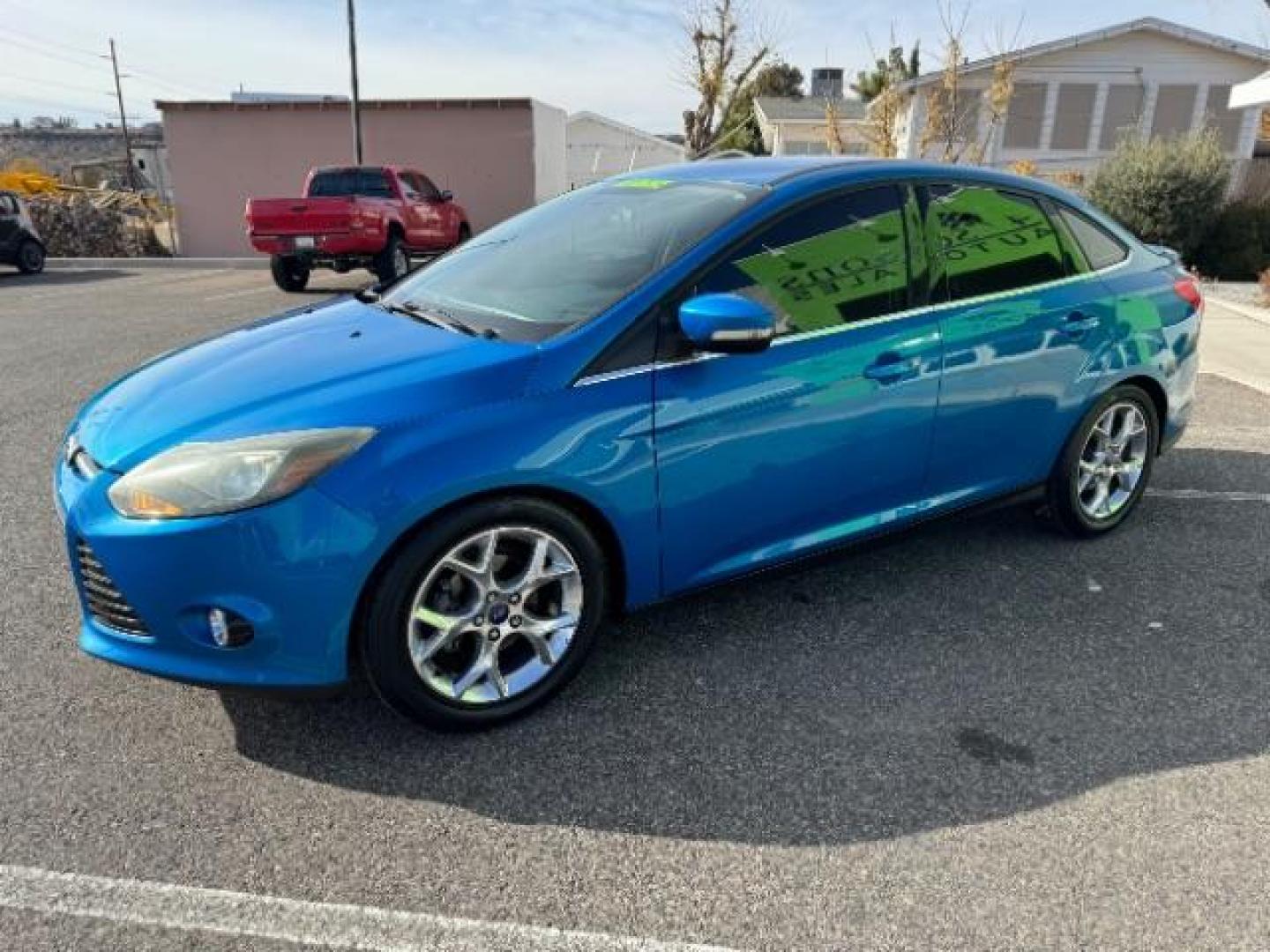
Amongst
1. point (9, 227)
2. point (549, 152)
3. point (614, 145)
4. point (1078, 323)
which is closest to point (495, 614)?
point (1078, 323)

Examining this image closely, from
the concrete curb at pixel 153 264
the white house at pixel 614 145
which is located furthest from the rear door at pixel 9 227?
the white house at pixel 614 145

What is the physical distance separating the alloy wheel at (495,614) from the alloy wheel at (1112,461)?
2464mm

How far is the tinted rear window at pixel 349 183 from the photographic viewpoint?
14312mm

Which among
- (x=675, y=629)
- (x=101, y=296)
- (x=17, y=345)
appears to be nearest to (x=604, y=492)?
(x=675, y=629)

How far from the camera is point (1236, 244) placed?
1453 centimetres

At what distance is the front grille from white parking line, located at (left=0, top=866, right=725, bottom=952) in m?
0.62

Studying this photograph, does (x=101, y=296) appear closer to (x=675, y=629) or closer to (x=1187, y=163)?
(x=675, y=629)

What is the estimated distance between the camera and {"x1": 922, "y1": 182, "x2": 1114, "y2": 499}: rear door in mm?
3412

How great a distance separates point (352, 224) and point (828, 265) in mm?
10946

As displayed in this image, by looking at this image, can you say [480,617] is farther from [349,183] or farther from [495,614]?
[349,183]

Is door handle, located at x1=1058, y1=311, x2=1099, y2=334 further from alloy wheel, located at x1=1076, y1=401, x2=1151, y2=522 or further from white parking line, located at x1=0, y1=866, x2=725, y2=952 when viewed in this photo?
white parking line, located at x1=0, y1=866, x2=725, y2=952

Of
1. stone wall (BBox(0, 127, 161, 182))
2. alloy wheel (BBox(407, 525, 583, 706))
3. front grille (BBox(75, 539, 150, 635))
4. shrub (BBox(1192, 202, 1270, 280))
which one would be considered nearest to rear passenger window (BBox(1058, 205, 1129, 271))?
alloy wheel (BBox(407, 525, 583, 706))

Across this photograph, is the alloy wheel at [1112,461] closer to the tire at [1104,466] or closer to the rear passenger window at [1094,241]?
the tire at [1104,466]

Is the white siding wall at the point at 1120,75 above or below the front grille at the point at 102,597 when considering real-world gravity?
above
